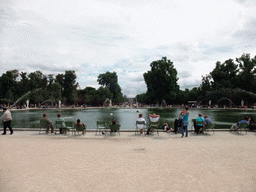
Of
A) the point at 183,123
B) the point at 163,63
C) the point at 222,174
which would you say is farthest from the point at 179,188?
the point at 163,63

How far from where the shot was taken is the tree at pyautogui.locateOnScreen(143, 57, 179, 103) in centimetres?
7688

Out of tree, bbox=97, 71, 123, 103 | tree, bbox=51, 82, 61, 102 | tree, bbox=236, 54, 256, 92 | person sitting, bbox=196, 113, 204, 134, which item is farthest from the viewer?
tree, bbox=97, 71, 123, 103

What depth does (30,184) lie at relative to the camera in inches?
198

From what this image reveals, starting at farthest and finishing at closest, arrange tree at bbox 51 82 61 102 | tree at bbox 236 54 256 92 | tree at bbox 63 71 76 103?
tree at bbox 63 71 76 103
tree at bbox 51 82 61 102
tree at bbox 236 54 256 92

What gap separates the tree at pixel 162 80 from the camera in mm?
76875

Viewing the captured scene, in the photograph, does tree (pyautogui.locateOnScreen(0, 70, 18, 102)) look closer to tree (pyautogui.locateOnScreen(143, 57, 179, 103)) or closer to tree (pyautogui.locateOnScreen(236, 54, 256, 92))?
tree (pyautogui.locateOnScreen(143, 57, 179, 103))

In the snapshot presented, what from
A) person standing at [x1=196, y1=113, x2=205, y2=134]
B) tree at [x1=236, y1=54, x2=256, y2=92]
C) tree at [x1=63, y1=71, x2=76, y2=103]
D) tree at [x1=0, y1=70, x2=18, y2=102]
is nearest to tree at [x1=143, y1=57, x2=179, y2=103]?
tree at [x1=236, y1=54, x2=256, y2=92]

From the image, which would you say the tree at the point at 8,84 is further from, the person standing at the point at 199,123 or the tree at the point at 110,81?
the person standing at the point at 199,123

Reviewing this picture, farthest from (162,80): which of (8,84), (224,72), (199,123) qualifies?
(199,123)

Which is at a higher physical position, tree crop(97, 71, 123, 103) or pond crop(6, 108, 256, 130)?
tree crop(97, 71, 123, 103)

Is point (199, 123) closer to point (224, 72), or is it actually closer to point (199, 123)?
point (199, 123)

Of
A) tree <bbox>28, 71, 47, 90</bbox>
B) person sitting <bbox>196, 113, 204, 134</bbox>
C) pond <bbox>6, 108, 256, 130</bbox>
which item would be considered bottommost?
pond <bbox>6, 108, 256, 130</bbox>

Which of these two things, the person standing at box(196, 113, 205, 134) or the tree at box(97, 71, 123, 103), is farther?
the tree at box(97, 71, 123, 103)

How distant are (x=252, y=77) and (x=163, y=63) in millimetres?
33431
